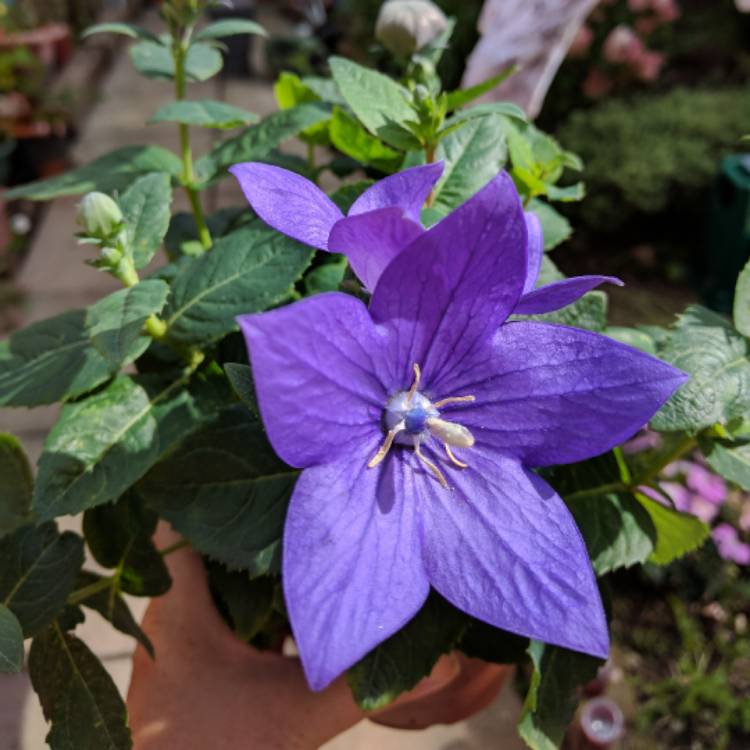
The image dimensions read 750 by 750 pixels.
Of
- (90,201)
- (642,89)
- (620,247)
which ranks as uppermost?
(90,201)

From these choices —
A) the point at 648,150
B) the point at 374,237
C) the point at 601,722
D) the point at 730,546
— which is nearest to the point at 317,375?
the point at 374,237

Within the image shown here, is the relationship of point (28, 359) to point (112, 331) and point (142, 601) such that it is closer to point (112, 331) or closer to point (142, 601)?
point (112, 331)

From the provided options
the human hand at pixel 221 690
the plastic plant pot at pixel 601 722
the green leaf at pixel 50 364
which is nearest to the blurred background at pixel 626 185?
the plastic plant pot at pixel 601 722

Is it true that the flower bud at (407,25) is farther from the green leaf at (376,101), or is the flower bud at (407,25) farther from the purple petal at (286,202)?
the purple petal at (286,202)

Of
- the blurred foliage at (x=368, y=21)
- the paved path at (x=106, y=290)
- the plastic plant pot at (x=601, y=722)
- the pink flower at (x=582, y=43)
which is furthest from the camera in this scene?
the pink flower at (x=582, y=43)

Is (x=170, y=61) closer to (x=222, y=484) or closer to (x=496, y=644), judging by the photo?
(x=222, y=484)

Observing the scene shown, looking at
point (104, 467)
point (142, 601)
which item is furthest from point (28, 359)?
point (142, 601)

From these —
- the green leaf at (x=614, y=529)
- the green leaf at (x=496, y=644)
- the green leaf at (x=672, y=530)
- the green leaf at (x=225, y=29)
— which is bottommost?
the green leaf at (x=496, y=644)
